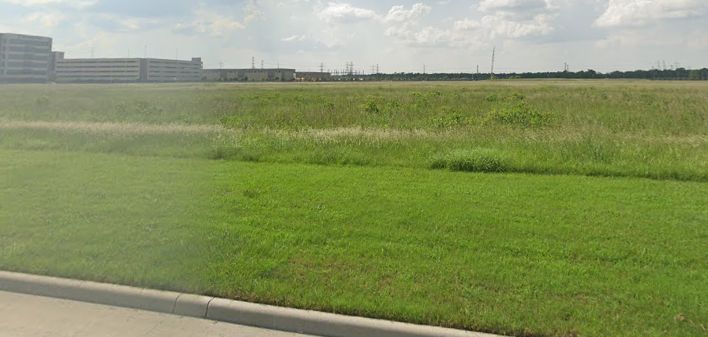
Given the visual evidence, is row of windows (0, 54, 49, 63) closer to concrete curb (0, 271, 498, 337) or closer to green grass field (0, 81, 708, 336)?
green grass field (0, 81, 708, 336)

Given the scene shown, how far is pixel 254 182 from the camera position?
751 cm

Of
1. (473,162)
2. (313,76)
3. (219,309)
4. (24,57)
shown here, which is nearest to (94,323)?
(219,309)

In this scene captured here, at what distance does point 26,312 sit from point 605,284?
4.38 meters

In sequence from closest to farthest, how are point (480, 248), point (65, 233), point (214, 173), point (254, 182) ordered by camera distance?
point (480, 248), point (65, 233), point (254, 182), point (214, 173)

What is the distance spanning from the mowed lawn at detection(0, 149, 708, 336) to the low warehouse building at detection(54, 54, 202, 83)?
1.80 metres

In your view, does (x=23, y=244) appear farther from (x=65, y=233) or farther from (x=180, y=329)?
(x=180, y=329)

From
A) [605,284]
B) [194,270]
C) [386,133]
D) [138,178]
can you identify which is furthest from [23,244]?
[386,133]

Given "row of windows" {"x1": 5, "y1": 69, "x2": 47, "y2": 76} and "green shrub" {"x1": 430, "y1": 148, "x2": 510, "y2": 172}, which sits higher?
"row of windows" {"x1": 5, "y1": 69, "x2": 47, "y2": 76}

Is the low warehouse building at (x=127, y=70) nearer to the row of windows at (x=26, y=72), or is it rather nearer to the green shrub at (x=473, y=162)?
the row of windows at (x=26, y=72)

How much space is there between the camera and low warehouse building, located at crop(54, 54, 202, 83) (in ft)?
25.5

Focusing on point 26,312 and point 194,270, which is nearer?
point 26,312

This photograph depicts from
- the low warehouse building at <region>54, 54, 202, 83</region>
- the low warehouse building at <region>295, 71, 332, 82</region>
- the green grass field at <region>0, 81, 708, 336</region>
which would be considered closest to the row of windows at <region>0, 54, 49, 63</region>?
the low warehouse building at <region>54, 54, 202, 83</region>

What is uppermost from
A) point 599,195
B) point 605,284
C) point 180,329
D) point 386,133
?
point 386,133

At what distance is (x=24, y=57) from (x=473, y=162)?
10.3 metres
